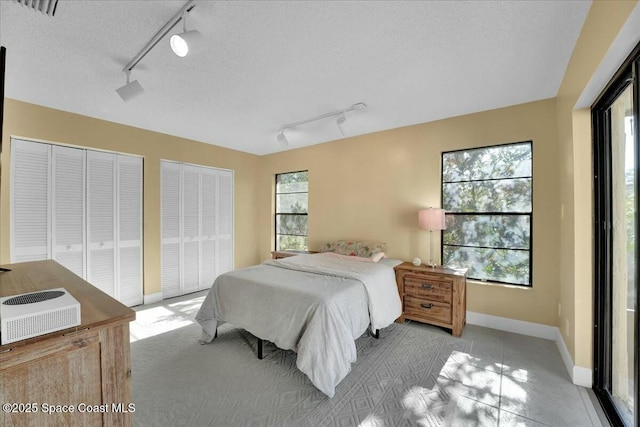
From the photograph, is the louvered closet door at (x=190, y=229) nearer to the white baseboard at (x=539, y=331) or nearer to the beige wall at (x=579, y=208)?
the white baseboard at (x=539, y=331)

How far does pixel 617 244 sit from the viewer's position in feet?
5.72

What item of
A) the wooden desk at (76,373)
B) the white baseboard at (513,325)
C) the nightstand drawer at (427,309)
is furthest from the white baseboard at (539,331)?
the wooden desk at (76,373)

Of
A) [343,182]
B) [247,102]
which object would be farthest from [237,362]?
[343,182]

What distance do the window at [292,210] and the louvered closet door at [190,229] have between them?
1515 mm

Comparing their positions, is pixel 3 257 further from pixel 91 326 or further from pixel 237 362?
pixel 91 326

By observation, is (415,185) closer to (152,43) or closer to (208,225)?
(152,43)

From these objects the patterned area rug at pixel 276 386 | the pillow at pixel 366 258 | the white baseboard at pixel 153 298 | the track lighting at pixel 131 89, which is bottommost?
the patterned area rug at pixel 276 386

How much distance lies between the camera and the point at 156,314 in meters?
3.51

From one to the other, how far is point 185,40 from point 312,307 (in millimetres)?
2040

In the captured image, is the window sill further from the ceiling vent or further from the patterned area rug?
the ceiling vent

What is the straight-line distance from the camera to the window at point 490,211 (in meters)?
2.97

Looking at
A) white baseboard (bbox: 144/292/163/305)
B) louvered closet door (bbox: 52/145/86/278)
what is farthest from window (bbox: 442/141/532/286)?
louvered closet door (bbox: 52/145/86/278)

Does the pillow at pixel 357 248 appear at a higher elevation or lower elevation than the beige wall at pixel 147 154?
lower

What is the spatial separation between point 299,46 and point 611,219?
2.53 m
